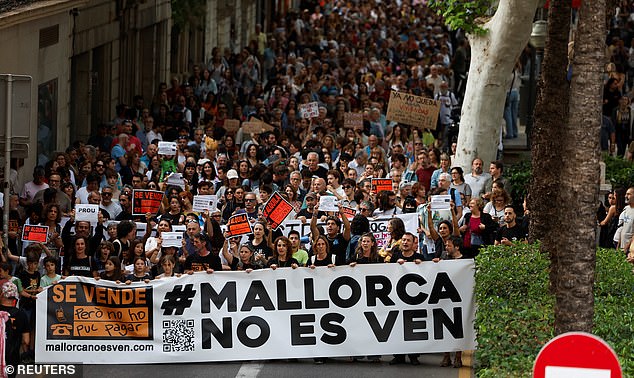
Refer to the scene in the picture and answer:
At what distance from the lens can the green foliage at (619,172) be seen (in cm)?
2130

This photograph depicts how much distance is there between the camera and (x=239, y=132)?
25.3m

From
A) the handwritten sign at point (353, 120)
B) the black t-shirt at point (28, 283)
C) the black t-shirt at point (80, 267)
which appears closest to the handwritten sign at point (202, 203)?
the black t-shirt at point (80, 267)

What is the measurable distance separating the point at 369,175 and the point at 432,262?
5385mm

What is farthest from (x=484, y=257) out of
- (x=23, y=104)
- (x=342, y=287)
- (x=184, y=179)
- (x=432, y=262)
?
(x=184, y=179)

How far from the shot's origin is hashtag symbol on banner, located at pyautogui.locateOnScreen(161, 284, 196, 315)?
47.6 ft

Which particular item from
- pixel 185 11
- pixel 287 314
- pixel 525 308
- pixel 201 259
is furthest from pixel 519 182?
pixel 185 11

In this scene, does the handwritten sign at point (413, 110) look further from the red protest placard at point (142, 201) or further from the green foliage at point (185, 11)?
the green foliage at point (185, 11)

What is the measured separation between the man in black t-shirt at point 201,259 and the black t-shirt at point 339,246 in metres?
1.24

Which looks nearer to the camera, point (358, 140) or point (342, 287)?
point (342, 287)

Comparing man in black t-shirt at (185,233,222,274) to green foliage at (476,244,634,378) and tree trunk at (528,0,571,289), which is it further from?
tree trunk at (528,0,571,289)

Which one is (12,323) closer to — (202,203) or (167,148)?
(202,203)

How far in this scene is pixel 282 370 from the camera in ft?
47.8

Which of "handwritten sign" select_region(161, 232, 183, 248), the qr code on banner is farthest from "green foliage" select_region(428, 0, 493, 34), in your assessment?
the qr code on banner

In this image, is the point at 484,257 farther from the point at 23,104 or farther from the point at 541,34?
the point at 541,34
